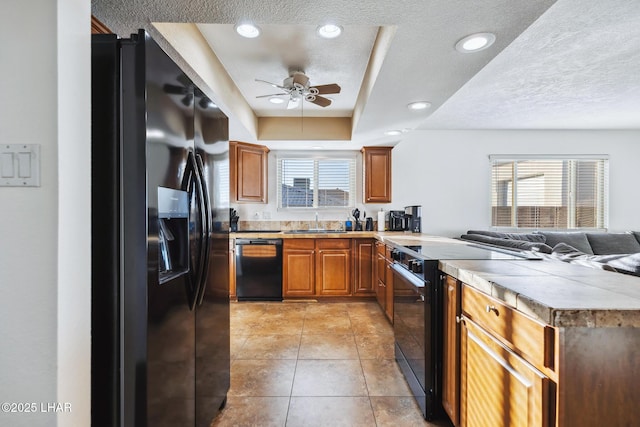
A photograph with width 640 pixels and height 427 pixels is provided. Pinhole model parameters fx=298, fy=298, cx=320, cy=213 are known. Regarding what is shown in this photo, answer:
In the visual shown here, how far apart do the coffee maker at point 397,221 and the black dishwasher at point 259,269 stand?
1.72 metres

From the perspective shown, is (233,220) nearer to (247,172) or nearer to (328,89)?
(247,172)

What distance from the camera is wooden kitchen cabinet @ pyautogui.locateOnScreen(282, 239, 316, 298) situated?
4.00m

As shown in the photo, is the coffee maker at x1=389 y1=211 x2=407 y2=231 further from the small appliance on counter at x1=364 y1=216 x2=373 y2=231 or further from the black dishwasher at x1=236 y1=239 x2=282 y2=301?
the black dishwasher at x1=236 y1=239 x2=282 y2=301

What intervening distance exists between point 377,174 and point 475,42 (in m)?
2.82

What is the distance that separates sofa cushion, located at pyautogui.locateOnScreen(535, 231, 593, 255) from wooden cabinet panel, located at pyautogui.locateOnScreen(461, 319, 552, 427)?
3.76m

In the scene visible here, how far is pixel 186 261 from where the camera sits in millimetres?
1331

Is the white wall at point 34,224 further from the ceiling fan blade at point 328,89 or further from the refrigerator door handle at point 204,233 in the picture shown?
the ceiling fan blade at point 328,89

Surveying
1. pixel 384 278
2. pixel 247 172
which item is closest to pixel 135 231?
pixel 384 278

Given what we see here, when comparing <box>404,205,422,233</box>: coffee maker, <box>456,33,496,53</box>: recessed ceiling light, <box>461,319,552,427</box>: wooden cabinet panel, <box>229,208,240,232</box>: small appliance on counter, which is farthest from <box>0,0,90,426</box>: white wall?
<box>404,205,422,233</box>: coffee maker

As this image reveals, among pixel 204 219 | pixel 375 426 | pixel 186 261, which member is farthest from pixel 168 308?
pixel 375 426

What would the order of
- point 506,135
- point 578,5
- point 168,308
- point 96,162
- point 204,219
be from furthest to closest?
point 506,135
point 578,5
point 204,219
point 168,308
point 96,162

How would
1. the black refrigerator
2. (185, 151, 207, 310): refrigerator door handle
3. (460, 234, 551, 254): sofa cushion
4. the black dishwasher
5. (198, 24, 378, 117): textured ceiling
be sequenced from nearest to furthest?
the black refrigerator, (185, 151, 207, 310): refrigerator door handle, (198, 24, 378, 117): textured ceiling, (460, 234, 551, 254): sofa cushion, the black dishwasher

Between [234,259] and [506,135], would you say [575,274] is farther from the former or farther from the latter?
[506,135]

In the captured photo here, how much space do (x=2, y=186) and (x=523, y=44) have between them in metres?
3.17
